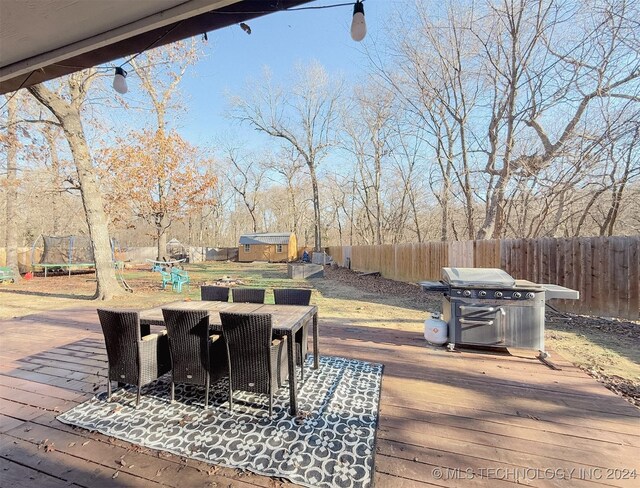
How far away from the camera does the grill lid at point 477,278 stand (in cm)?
359

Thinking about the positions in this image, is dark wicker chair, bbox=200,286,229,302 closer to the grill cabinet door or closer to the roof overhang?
the roof overhang

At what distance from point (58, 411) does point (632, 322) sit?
27.6 feet

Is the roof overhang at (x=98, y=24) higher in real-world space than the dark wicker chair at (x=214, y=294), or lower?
higher

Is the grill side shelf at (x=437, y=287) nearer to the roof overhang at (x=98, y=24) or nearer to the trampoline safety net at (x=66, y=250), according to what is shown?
the roof overhang at (x=98, y=24)

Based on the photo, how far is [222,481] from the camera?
1.71 meters

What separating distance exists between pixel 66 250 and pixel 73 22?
1660cm

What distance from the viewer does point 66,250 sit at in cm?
1462

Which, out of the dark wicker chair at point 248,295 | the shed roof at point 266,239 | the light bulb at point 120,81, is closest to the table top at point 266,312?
the dark wicker chair at point 248,295

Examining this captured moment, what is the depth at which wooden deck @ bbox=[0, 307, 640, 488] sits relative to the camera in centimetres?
175

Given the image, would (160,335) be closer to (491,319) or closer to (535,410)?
(535,410)

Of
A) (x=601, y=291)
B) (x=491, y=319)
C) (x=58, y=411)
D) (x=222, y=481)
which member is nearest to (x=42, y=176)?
(x=58, y=411)

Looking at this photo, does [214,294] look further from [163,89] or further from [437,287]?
[163,89]

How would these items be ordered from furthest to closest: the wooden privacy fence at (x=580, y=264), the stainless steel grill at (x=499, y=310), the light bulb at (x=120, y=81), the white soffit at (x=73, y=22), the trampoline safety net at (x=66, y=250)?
the trampoline safety net at (x=66, y=250) < the wooden privacy fence at (x=580, y=264) < the stainless steel grill at (x=499, y=310) < the light bulb at (x=120, y=81) < the white soffit at (x=73, y=22)

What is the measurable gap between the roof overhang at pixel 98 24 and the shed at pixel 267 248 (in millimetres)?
25179
